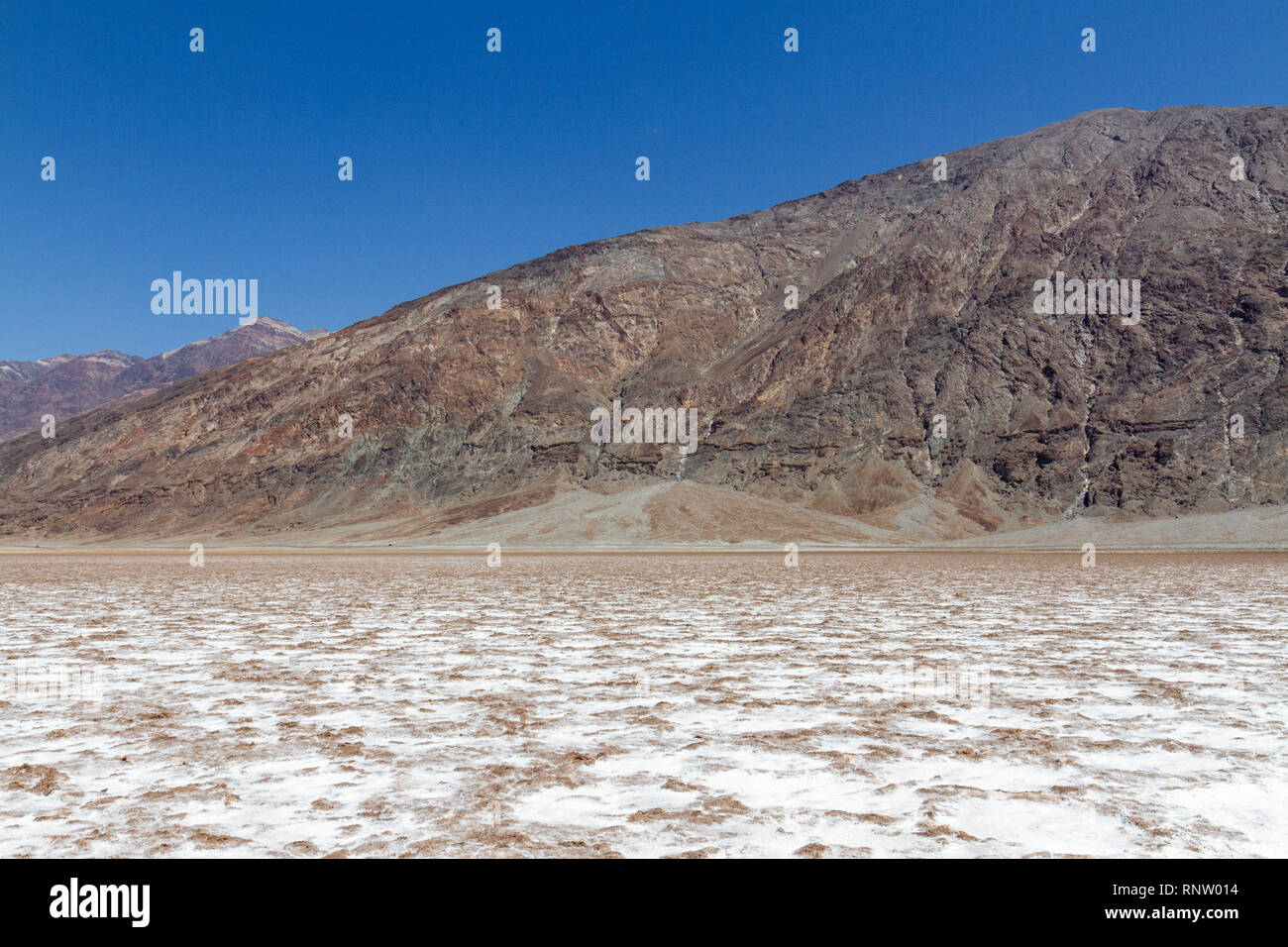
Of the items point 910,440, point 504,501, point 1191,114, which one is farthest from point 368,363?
point 1191,114

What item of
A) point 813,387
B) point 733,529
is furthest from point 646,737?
point 813,387

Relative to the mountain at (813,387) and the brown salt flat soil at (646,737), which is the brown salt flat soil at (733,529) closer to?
the mountain at (813,387)

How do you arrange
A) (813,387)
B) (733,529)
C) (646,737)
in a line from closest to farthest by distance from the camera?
1. (646,737)
2. (733,529)
3. (813,387)

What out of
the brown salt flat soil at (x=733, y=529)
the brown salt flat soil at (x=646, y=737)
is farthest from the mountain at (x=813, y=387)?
the brown salt flat soil at (x=646, y=737)

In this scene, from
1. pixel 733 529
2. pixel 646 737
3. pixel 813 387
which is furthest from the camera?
pixel 813 387

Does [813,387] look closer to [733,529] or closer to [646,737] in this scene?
[733,529]
